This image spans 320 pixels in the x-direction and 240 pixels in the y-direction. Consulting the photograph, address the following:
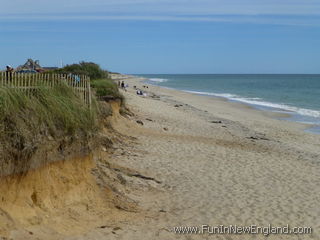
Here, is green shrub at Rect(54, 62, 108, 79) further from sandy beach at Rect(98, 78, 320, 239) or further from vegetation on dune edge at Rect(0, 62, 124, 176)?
vegetation on dune edge at Rect(0, 62, 124, 176)

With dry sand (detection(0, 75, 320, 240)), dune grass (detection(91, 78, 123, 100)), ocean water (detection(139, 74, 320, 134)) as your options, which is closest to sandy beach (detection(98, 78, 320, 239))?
dry sand (detection(0, 75, 320, 240))

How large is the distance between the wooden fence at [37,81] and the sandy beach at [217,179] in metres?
2.29

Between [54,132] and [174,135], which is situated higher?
[54,132]

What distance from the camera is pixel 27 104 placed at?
6.64 meters

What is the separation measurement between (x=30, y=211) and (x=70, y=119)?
1.75m

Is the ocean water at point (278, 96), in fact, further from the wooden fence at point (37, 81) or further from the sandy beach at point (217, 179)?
the wooden fence at point (37, 81)

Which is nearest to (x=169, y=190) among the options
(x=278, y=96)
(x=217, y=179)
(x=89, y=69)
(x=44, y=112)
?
(x=217, y=179)

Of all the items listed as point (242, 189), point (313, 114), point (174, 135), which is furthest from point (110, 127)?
point (313, 114)

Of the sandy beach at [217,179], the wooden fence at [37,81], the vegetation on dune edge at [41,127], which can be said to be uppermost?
the wooden fence at [37,81]

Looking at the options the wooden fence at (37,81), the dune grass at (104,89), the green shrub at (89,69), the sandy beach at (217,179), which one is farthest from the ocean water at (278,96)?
the wooden fence at (37,81)

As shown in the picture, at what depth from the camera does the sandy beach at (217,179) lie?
7.73m

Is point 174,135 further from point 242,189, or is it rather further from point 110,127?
point 242,189

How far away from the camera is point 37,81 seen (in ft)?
24.8

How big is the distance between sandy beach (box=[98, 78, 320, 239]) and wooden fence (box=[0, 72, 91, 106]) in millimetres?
2290
